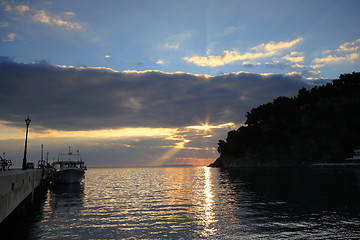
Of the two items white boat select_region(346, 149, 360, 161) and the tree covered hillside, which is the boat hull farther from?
the tree covered hillside

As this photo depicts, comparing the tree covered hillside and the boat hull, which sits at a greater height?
the tree covered hillside

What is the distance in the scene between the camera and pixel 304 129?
157 m

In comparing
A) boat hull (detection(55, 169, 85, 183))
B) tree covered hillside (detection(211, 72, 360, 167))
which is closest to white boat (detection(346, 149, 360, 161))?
tree covered hillside (detection(211, 72, 360, 167))

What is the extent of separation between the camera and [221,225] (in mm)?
18797

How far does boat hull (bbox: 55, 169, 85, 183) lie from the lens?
6042 cm

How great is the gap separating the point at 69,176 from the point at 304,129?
136649 mm

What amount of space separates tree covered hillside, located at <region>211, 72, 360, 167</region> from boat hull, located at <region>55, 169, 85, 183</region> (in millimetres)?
123208

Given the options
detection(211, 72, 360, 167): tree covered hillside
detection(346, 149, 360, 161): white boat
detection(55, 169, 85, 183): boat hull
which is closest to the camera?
detection(55, 169, 85, 183): boat hull

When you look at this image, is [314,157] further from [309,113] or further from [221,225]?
[221,225]

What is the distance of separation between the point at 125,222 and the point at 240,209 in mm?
10673

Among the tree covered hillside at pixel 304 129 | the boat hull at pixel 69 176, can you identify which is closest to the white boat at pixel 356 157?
the tree covered hillside at pixel 304 129

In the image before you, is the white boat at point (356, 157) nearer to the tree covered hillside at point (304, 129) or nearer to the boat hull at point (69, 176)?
the tree covered hillside at point (304, 129)

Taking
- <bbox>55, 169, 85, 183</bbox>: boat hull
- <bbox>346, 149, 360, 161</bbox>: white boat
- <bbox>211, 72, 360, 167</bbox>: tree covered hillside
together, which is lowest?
<bbox>55, 169, 85, 183</bbox>: boat hull

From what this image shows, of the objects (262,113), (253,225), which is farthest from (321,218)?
(262,113)
